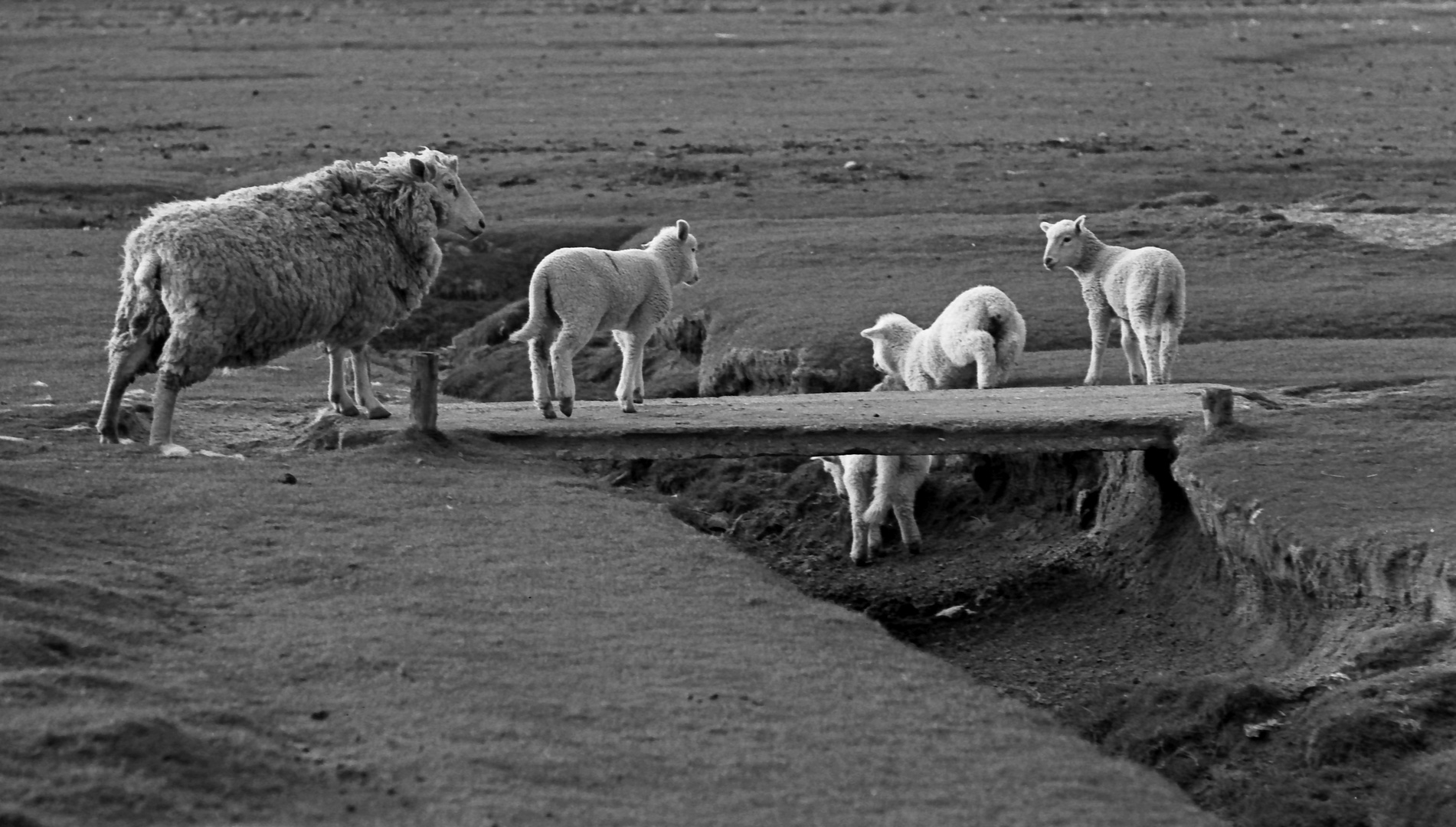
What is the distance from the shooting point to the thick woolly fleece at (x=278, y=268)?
1385 cm

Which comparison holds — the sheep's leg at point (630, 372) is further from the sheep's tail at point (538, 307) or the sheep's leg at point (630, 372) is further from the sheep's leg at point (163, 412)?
the sheep's leg at point (163, 412)

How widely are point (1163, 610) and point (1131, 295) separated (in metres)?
3.75

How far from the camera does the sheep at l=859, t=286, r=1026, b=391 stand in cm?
1733

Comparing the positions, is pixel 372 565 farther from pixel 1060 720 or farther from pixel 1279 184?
pixel 1279 184

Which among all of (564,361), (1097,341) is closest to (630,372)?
(564,361)

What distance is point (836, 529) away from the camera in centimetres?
1802

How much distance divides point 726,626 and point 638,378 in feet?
Answer: 16.6

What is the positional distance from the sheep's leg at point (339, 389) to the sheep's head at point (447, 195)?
1379 millimetres

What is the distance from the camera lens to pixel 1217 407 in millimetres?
14664

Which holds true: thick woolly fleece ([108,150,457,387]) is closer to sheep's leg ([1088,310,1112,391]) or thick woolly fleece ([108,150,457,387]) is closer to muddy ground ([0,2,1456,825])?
muddy ground ([0,2,1456,825])

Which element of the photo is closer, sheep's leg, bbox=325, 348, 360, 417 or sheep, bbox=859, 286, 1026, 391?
sheep's leg, bbox=325, 348, 360, 417

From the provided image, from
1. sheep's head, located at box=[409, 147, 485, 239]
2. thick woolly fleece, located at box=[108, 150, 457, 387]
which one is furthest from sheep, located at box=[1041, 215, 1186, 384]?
thick woolly fleece, located at box=[108, 150, 457, 387]

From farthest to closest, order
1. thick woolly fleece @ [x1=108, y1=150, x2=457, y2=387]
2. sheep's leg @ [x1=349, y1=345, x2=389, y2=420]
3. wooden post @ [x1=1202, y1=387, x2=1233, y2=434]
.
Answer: sheep's leg @ [x1=349, y1=345, x2=389, y2=420], wooden post @ [x1=1202, y1=387, x2=1233, y2=434], thick woolly fleece @ [x1=108, y1=150, x2=457, y2=387]

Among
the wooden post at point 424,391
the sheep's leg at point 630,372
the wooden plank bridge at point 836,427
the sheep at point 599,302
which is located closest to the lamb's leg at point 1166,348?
the wooden plank bridge at point 836,427
